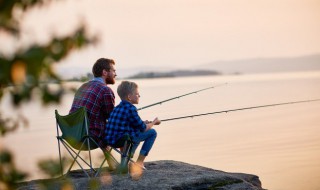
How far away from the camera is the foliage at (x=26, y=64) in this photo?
58.3 inches

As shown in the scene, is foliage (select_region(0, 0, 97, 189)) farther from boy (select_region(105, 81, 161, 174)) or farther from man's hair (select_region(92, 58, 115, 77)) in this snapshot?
man's hair (select_region(92, 58, 115, 77))

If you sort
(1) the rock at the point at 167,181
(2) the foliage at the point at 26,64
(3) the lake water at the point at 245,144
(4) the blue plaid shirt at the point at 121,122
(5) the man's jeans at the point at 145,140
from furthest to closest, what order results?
(3) the lake water at the point at 245,144, (5) the man's jeans at the point at 145,140, (4) the blue plaid shirt at the point at 121,122, (1) the rock at the point at 167,181, (2) the foliage at the point at 26,64

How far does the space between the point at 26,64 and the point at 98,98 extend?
183 inches

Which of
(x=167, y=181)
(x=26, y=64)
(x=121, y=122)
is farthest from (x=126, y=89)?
(x=26, y=64)

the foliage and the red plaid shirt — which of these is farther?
the red plaid shirt

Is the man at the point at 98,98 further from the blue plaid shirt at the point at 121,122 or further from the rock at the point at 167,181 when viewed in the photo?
the rock at the point at 167,181

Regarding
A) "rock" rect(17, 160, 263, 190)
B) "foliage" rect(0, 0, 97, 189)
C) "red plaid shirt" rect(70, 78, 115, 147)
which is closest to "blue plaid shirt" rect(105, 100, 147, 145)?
"red plaid shirt" rect(70, 78, 115, 147)

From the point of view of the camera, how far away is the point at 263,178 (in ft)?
32.0

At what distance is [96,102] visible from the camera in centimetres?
611

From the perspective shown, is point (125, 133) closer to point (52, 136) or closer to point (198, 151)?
point (198, 151)

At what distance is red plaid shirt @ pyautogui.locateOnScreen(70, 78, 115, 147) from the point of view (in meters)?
6.09

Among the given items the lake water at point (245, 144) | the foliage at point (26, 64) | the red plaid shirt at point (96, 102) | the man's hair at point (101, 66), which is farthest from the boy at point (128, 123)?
the foliage at point (26, 64)

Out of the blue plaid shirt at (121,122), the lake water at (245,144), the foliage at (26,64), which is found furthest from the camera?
the lake water at (245,144)

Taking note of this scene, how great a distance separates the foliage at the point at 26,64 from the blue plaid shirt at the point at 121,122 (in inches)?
165
